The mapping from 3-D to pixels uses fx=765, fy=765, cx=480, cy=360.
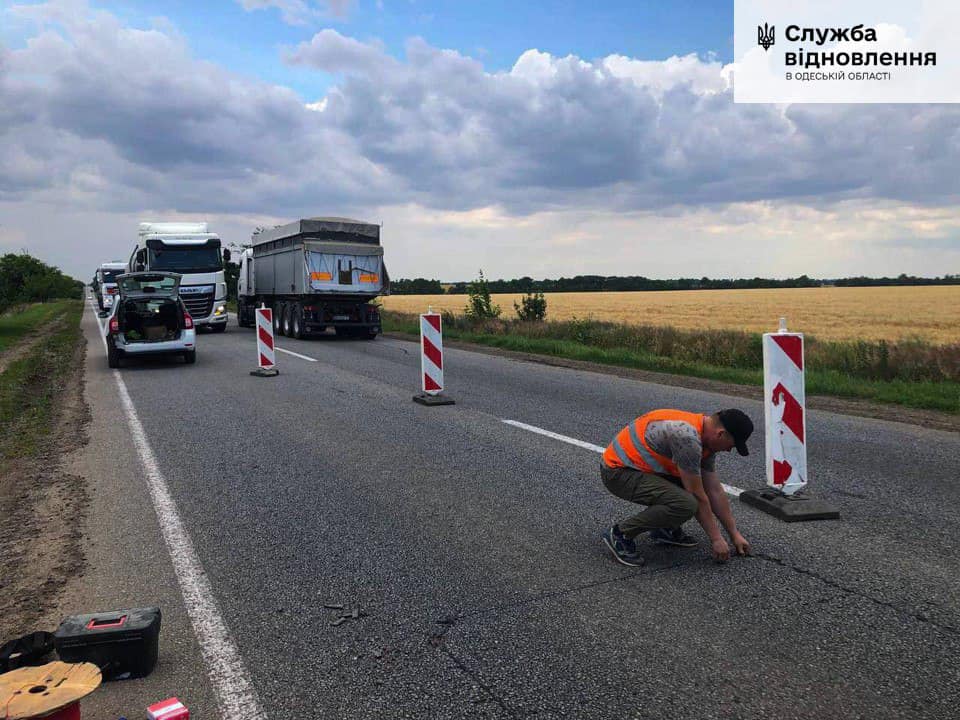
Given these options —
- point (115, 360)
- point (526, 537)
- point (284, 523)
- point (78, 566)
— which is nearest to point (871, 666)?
point (526, 537)

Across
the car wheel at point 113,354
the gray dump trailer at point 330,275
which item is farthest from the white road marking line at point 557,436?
the gray dump trailer at point 330,275

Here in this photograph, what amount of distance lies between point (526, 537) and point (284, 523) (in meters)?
1.76

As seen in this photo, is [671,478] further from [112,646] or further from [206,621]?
[112,646]

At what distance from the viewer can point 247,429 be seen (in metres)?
9.03

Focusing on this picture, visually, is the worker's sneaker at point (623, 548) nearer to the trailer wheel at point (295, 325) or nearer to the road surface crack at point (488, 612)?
the road surface crack at point (488, 612)

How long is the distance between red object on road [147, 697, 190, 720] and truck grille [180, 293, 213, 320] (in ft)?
77.4

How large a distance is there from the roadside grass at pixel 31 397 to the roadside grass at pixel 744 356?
10828mm

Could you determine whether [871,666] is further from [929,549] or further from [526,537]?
[526,537]

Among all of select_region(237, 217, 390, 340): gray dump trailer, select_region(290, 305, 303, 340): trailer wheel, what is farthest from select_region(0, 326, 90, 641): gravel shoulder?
select_region(290, 305, 303, 340): trailer wheel

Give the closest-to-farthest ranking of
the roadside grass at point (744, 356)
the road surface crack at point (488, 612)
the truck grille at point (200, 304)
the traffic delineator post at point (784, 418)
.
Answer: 1. the road surface crack at point (488, 612)
2. the traffic delineator post at point (784, 418)
3. the roadside grass at point (744, 356)
4. the truck grille at point (200, 304)

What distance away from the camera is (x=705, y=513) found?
4543 mm

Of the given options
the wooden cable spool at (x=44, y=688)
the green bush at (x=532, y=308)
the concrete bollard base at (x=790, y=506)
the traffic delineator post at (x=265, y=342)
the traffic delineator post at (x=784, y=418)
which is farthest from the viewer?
the green bush at (x=532, y=308)

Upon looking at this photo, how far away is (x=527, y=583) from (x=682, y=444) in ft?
3.92

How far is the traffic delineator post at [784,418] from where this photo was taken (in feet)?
18.8
